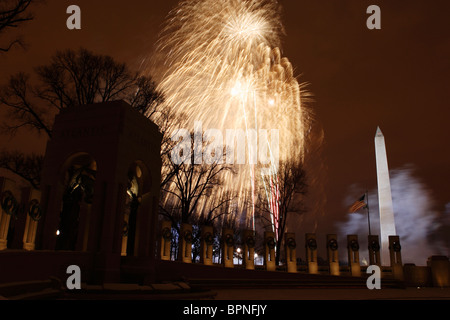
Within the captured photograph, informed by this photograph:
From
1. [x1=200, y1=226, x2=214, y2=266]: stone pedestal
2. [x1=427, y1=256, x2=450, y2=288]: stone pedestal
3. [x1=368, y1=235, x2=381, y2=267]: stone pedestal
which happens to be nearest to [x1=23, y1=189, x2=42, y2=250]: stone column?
[x1=200, y1=226, x2=214, y2=266]: stone pedestal

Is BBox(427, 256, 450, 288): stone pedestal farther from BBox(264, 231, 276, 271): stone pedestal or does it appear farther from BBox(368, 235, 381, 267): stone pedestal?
BBox(264, 231, 276, 271): stone pedestal

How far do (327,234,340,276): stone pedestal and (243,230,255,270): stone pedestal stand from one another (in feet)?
17.9

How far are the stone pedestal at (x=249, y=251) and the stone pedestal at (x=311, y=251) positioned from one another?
3953 millimetres

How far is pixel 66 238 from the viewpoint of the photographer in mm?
19766

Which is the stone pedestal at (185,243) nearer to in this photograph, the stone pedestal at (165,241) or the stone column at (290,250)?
the stone pedestal at (165,241)

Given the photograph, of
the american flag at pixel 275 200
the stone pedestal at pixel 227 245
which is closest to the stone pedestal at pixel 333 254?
the stone pedestal at pixel 227 245

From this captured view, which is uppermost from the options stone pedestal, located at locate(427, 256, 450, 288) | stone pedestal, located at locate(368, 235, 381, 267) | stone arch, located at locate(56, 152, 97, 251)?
stone arch, located at locate(56, 152, 97, 251)

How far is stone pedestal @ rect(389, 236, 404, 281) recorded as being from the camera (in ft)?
80.8

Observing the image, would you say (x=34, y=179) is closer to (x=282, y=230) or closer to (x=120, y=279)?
(x=120, y=279)

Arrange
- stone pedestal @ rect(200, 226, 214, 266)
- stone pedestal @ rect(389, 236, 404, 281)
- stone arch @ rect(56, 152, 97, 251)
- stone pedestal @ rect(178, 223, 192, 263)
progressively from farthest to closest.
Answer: stone pedestal @ rect(389, 236, 404, 281) → stone pedestal @ rect(200, 226, 214, 266) → stone pedestal @ rect(178, 223, 192, 263) → stone arch @ rect(56, 152, 97, 251)

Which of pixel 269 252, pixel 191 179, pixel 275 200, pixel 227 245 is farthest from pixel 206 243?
pixel 275 200

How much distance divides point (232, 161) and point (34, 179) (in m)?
16.1

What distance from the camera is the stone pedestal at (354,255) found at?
2477cm
